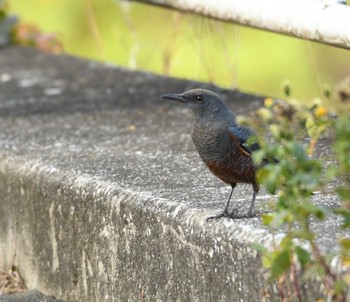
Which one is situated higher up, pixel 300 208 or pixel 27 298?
pixel 300 208

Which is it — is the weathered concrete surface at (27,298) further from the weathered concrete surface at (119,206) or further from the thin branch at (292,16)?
the thin branch at (292,16)

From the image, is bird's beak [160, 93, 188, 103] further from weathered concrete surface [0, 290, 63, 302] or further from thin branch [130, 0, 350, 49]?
weathered concrete surface [0, 290, 63, 302]

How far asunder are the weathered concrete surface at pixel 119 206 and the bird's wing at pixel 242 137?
19 centimetres

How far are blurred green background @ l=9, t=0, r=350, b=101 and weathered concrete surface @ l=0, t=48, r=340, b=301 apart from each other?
1.69 metres

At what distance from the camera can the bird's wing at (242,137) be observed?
360cm

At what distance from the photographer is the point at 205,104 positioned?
3.75m

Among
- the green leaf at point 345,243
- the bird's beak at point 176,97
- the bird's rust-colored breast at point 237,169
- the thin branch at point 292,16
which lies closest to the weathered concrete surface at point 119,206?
the bird's rust-colored breast at point 237,169

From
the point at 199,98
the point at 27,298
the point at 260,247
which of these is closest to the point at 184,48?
the point at 27,298

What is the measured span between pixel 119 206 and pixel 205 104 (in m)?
0.53

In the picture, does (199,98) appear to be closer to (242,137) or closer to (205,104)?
(205,104)

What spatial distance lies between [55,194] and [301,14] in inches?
47.5

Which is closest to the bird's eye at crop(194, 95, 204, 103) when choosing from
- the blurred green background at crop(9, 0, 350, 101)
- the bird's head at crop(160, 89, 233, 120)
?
the bird's head at crop(160, 89, 233, 120)

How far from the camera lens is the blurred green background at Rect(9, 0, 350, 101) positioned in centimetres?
840

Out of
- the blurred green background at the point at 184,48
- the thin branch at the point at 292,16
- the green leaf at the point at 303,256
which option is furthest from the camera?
the blurred green background at the point at 184,48
